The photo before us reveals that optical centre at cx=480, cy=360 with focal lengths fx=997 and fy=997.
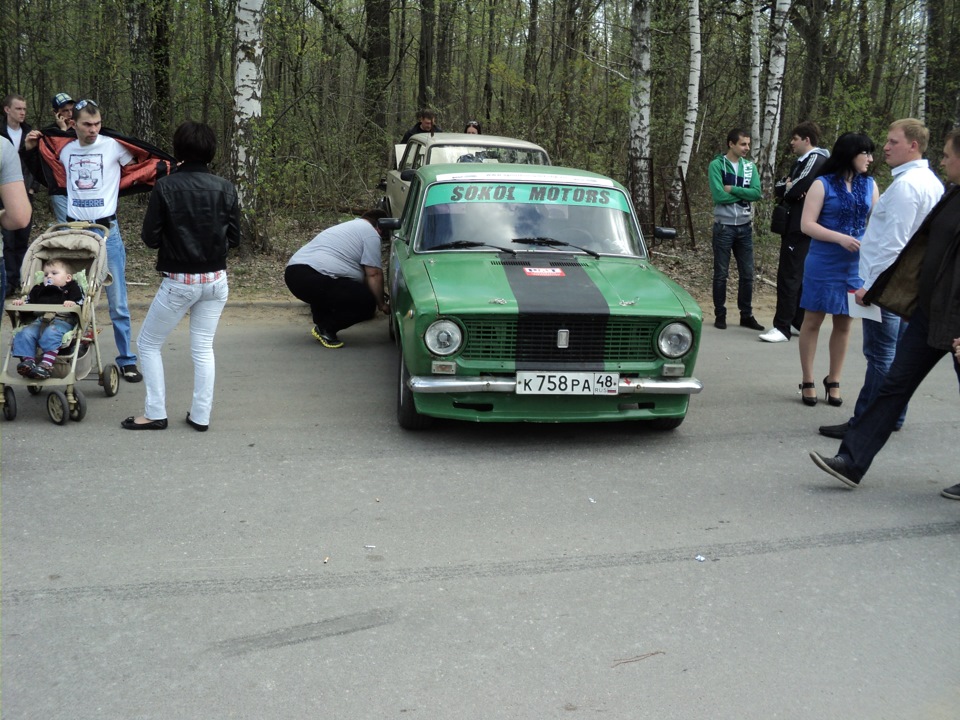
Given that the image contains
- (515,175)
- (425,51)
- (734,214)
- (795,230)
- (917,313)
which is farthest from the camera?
(425,51)

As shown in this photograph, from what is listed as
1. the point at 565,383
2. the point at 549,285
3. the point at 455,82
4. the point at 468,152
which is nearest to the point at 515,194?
the point at 549,285

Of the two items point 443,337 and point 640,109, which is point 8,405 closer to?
point 443,337

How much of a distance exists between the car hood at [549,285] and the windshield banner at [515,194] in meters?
0.56

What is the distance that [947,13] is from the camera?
77.1 feet

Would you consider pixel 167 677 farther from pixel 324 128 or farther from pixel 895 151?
pixel 324 128

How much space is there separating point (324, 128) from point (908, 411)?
462 inches

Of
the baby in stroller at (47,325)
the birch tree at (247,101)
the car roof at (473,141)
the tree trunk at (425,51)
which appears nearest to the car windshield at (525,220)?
the baby in stroller at (47,325)

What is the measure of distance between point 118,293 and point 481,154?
19.0 feet

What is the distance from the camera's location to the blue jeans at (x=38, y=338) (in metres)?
6.52

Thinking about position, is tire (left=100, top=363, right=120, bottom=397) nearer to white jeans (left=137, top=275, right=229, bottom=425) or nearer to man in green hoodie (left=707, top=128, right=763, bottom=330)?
white jeans (left=137, top=275, right=229, bottom=425)

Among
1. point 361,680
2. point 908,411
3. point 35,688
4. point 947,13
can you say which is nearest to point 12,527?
point 35,688

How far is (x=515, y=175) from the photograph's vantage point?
7652 millimetres

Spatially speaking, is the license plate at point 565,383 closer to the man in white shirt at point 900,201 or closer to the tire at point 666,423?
the tire at point 666,423

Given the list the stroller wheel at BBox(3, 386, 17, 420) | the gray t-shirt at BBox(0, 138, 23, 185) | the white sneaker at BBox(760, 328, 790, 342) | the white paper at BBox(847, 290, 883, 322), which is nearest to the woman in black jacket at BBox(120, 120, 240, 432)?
the stroller wheel at BBox(3, 386, 17, 420)
